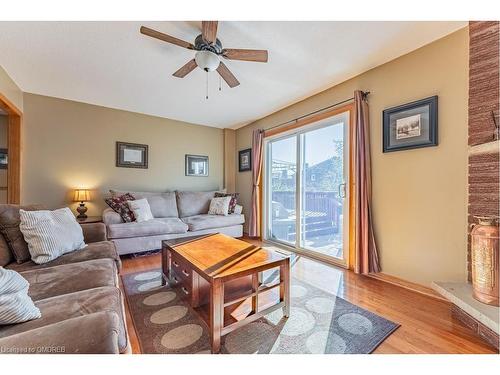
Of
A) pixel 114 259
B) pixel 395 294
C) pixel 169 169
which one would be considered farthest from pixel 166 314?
pixel 169 169

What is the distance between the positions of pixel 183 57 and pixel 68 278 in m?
2.16

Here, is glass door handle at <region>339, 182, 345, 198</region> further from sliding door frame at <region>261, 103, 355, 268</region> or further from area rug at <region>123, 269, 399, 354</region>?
area rug at <region>123, 269, 399, 354</region>

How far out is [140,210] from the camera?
332 cm

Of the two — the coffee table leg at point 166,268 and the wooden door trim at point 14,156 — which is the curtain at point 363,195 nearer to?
the coffee table leg at point 166,268

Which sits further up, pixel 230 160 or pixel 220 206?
pixel 230 160

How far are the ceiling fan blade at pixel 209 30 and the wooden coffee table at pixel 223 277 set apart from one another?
174cm

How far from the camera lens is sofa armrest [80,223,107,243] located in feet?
7.09

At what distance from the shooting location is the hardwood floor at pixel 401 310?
53.3 inches

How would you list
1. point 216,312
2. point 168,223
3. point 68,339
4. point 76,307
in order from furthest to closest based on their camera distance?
point 168,223, point 216,312, point 76,307, point 68,339

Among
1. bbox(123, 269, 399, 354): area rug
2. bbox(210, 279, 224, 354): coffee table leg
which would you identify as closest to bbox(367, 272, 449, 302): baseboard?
bbox(123, 269, 399, 354): area rug

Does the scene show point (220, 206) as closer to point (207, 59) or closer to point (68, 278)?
point (207, 59)

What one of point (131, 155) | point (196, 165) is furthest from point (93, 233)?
point (196, 165)

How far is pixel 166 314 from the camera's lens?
169cm
